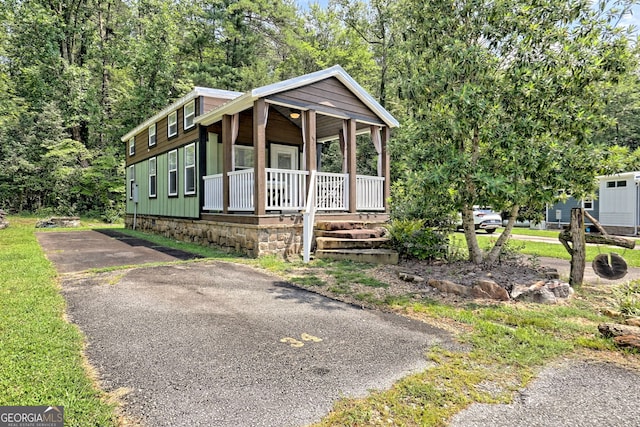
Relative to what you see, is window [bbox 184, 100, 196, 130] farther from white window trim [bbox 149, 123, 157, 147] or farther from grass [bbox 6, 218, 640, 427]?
grass [bbox 6, 218, 640, 427]

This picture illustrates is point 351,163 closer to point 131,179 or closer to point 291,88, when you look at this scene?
point 291,88

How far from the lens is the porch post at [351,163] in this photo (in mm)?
9156

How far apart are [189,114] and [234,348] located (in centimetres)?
948

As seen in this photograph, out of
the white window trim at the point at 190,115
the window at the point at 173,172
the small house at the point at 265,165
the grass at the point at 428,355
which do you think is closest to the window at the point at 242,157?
the small house at the point at 265,165

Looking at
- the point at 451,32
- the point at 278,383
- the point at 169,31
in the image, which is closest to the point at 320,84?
the point at 451,32

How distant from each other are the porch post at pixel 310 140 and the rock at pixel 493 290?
4.61m

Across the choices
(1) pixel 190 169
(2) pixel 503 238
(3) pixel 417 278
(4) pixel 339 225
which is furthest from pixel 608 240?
(1) pixel 190 169

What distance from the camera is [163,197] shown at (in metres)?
12.9

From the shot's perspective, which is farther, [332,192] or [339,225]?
[332,192]

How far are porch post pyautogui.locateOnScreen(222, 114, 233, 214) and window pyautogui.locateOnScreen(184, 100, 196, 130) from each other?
217cm

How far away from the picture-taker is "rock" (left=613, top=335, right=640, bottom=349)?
303 cm

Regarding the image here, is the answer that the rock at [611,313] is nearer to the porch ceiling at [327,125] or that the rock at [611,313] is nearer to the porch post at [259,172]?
the porch post at [259,172]

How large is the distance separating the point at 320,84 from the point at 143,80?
19.3 m

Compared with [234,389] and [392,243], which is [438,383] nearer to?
[234,389]
